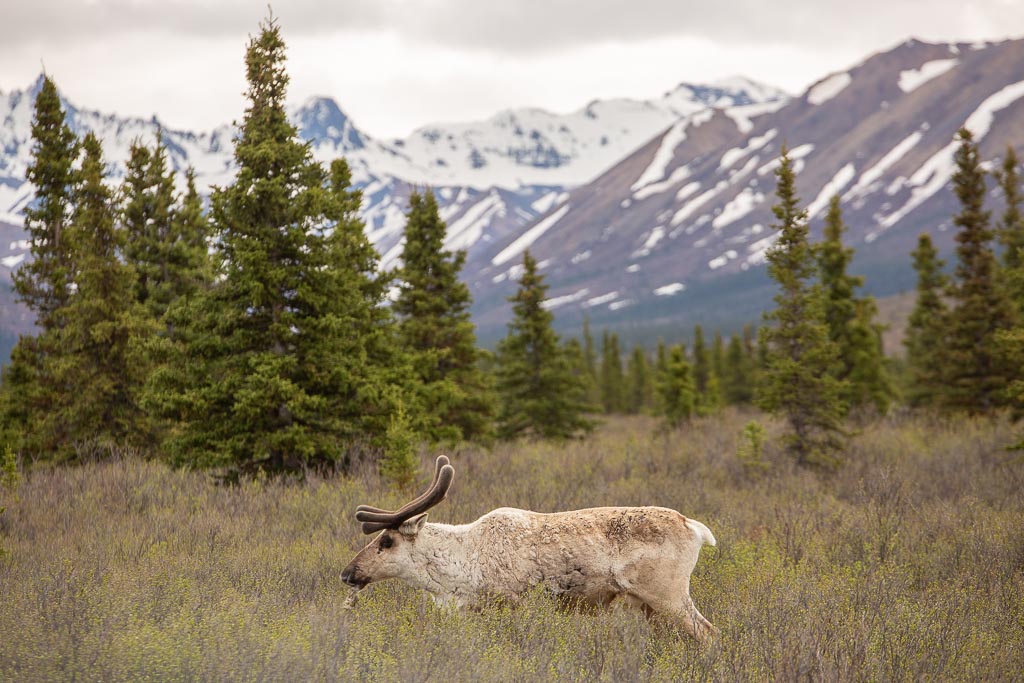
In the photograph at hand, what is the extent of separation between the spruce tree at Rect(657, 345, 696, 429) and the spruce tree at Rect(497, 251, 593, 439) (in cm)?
1132

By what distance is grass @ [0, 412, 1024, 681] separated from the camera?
475 centimetres

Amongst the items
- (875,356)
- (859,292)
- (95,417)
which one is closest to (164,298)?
(95,417)

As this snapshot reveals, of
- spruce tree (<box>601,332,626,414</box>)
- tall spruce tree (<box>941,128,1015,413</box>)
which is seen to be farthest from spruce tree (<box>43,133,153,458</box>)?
spruce tree (<box>601,332,626,414</box>)

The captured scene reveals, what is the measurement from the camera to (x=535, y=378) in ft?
77.5

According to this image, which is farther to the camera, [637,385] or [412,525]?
[637,385]

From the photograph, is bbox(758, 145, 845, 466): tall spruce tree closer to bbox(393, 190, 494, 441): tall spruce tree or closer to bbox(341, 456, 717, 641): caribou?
bbox(393, 190, 494, 441): tall spruce tree

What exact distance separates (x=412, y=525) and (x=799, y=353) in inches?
425

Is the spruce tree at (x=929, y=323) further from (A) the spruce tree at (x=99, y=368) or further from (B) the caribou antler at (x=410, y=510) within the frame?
(A) the spruce tree at (x=99, y=368)

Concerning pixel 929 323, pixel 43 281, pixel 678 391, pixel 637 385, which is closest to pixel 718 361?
pixel 637 385

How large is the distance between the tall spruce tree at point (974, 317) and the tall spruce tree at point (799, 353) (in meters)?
8.84

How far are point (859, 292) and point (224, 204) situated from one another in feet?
664

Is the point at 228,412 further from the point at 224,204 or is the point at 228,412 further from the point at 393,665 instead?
the point at 393,665

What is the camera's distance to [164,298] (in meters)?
19.6

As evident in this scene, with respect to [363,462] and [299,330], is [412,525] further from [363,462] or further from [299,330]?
[299,330]
